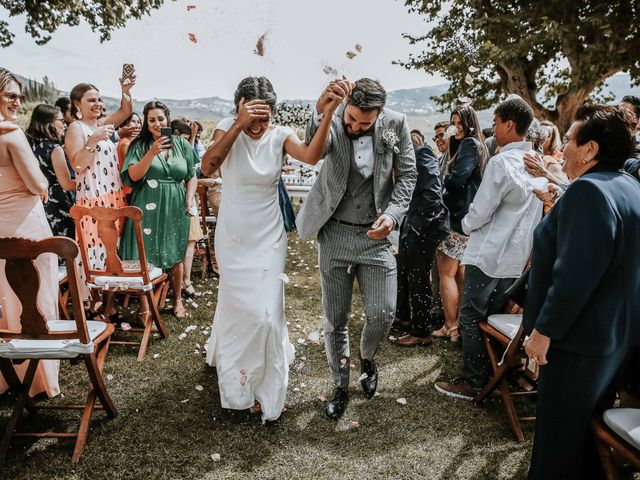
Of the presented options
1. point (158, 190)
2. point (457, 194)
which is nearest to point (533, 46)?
point (457, 194)

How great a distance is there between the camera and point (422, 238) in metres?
4.65

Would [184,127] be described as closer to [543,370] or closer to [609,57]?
[543,370]

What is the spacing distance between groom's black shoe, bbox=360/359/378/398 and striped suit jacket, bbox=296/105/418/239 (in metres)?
1.15

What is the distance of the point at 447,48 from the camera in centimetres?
1548

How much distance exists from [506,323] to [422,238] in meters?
1.45

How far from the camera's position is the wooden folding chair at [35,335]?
2.65m

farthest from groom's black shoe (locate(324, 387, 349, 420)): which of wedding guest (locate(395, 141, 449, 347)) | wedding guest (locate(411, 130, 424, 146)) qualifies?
wedding guest (locate(411, 130, 424, 146))

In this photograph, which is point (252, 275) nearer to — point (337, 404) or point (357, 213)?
point (357, 213)

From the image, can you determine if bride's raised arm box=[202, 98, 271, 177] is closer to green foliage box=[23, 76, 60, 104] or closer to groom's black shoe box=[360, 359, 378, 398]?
groom's black shoe box=[360, 359, 378, 398]

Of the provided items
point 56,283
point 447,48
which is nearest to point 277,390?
point 56,283

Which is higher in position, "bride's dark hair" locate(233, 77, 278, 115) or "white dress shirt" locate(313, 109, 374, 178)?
"bride's dark hair" locate(233, 77, 278, 115)

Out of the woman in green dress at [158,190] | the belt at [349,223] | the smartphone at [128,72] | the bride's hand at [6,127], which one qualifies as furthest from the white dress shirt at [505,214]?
the bride's hand at [6,127]

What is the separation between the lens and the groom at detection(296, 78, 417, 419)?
3.18m

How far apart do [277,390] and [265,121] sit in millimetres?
1853
